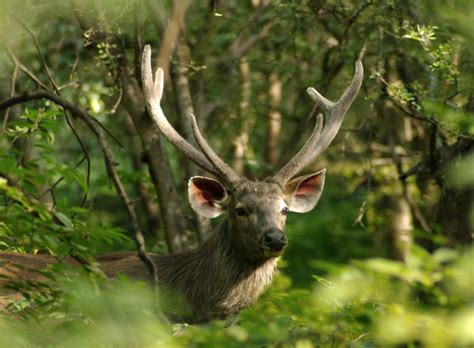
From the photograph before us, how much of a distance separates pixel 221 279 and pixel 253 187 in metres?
0.81

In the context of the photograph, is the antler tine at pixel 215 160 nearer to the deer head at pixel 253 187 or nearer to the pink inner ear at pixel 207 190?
the deer head at pixel 253 187

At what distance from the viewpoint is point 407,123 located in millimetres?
13758

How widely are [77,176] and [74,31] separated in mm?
7218

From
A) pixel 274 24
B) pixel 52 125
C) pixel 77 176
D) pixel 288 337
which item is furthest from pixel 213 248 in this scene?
pixel 288 337

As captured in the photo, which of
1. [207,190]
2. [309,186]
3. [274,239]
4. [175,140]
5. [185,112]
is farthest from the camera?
[185,112]

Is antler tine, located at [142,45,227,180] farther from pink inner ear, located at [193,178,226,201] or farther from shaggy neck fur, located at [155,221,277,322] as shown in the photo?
shaggy neck fur, located at [155,221,277,322]

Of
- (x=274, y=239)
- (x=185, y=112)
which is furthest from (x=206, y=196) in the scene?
(x=185, y=112)

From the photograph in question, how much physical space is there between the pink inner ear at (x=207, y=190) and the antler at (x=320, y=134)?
0.48 m

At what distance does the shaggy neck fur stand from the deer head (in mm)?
105

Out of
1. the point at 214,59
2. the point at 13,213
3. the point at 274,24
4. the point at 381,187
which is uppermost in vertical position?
the point at 13,213

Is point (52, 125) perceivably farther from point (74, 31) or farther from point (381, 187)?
point (381, 187)

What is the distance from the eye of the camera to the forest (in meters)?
3.66

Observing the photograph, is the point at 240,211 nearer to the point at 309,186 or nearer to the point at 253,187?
the point at 253,187

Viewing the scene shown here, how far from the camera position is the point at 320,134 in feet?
28.4
